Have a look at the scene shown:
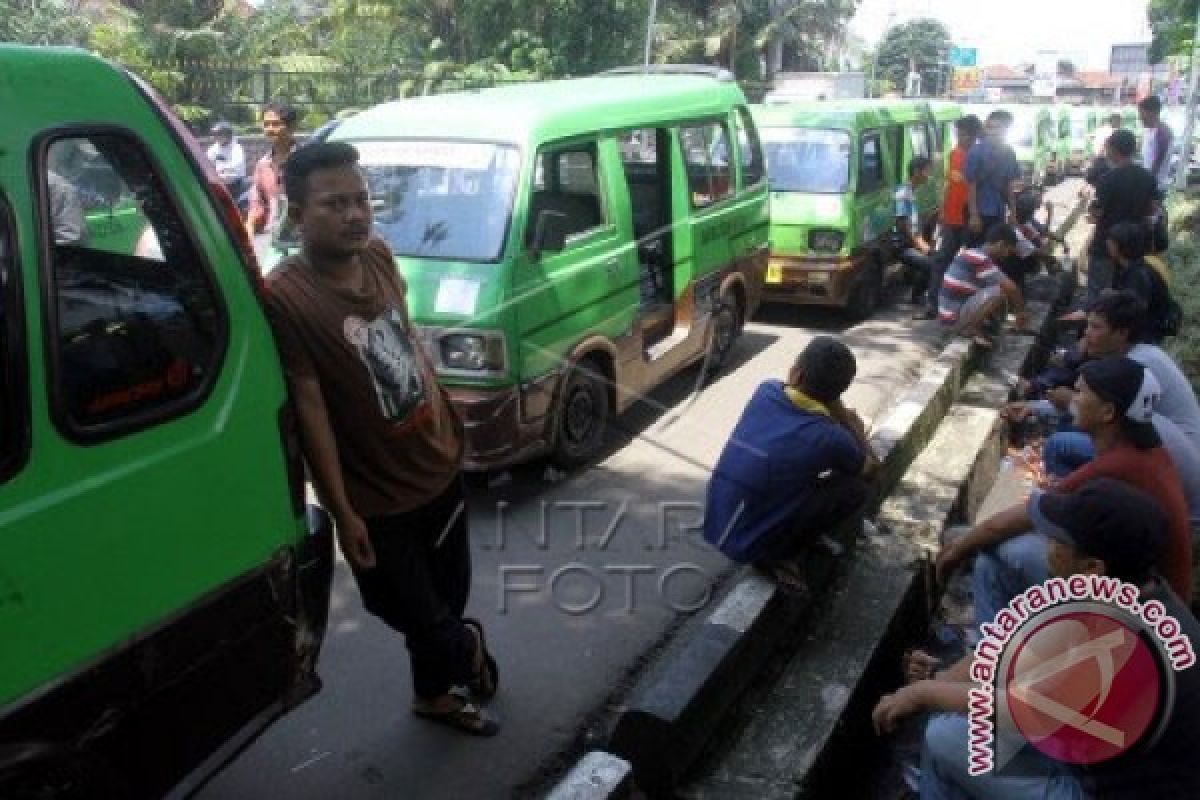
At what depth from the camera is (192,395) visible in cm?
215

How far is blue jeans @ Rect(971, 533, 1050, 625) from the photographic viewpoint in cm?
322

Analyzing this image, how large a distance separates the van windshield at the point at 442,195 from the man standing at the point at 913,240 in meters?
5.56

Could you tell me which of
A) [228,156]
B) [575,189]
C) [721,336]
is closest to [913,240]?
[721,336]

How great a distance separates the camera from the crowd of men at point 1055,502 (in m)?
2.32

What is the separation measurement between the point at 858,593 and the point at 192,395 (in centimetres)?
263

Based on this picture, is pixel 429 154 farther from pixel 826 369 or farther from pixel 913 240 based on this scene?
pixel 913 240

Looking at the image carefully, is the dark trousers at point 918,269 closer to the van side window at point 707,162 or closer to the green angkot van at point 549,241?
the van side window at point 707,162

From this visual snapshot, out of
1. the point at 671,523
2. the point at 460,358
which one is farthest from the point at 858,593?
the point at 460,358

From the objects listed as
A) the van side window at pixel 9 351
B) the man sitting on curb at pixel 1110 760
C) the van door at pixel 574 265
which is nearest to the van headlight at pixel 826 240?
the van door at pixel 574 265

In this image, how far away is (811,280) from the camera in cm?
863

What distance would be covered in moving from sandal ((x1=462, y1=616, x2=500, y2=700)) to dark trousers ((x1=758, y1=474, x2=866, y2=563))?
0.99m

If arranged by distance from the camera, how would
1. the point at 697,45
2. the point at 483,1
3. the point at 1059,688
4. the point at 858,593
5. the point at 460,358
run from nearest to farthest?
the point at 1059,688 < the point at 858,593 < the point at 460,358 < the point at 483,1 < the point at 697,45

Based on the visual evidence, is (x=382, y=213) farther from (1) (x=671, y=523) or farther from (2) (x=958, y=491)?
(2) (x=958, y=491)

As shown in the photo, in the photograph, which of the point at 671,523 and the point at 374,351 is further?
the point at 671,523
